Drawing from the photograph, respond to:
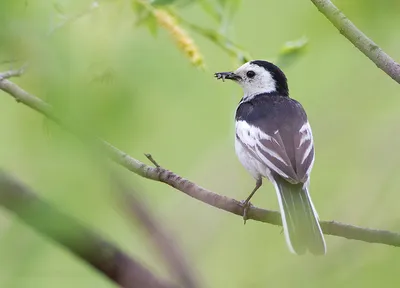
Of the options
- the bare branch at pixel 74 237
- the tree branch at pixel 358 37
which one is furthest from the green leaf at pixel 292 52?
the bare branch at pixel 74 237

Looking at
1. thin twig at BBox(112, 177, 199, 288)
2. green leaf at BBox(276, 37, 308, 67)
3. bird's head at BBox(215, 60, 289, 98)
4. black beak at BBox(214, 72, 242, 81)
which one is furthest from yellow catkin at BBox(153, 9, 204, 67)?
bird's head at BBox(215, 60, 289, 98)

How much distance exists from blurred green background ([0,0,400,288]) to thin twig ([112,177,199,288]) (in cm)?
5

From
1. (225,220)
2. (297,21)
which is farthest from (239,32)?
(297,21)

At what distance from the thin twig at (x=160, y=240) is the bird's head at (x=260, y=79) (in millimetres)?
2375

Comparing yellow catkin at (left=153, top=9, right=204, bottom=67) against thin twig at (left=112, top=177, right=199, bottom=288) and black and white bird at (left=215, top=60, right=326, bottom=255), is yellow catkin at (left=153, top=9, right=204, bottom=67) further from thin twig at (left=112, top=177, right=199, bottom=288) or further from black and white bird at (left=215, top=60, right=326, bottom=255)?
black and white bird at (left=215, top=60, right=326, bottom=255)

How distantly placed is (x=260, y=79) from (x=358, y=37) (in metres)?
1.95

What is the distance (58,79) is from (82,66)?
0.13m

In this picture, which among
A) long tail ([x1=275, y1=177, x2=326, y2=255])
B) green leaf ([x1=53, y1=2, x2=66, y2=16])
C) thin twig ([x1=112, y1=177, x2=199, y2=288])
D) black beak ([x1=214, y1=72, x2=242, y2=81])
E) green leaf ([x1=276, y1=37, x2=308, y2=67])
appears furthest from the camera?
black beak ([x1=214, y1=72, x2=242, y2=81])

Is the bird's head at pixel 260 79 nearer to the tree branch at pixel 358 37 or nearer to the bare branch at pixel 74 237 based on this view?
the tree branch at pixel 358 37

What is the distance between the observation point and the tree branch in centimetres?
210

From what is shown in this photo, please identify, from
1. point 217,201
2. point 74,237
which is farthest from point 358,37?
point 74,237

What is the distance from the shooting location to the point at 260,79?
410 cm

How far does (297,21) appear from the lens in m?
2.47

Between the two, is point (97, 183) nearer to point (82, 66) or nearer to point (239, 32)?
point (82, 66)
